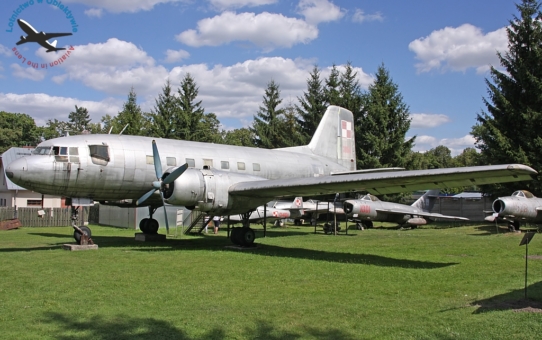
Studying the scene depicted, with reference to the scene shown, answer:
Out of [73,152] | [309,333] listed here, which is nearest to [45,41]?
[73,152]

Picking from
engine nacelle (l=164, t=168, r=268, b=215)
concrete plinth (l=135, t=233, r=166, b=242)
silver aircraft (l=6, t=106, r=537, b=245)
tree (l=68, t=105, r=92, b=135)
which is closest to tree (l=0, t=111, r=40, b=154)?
tree (l=68, t=105, r=92, b=135)

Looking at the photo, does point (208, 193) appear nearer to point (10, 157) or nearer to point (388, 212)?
point (388, 212)

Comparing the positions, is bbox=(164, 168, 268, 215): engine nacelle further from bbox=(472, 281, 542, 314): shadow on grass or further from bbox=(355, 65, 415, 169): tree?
bbox=(355, 65, 415, 169): tree

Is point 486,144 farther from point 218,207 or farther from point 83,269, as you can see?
point 83,269

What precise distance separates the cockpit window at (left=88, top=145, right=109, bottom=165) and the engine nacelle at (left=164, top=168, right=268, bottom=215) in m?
2.68

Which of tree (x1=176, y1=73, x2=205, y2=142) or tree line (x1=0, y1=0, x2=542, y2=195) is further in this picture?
tree (x1=176, y1=73, x2=205, y2=142)

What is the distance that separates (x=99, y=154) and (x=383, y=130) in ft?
97.2

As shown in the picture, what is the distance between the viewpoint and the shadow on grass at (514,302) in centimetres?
717

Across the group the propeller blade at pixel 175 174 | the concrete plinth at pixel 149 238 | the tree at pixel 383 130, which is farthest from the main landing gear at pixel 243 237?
the tree at pixel 383 130

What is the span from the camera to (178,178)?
46.8 feet

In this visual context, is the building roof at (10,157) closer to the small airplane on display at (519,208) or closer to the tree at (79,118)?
the small airplane on display at (519,208)

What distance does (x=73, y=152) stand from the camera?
15641 mm

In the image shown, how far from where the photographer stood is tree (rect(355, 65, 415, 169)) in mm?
40438

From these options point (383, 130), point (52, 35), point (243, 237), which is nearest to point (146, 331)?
point (243, 237)
